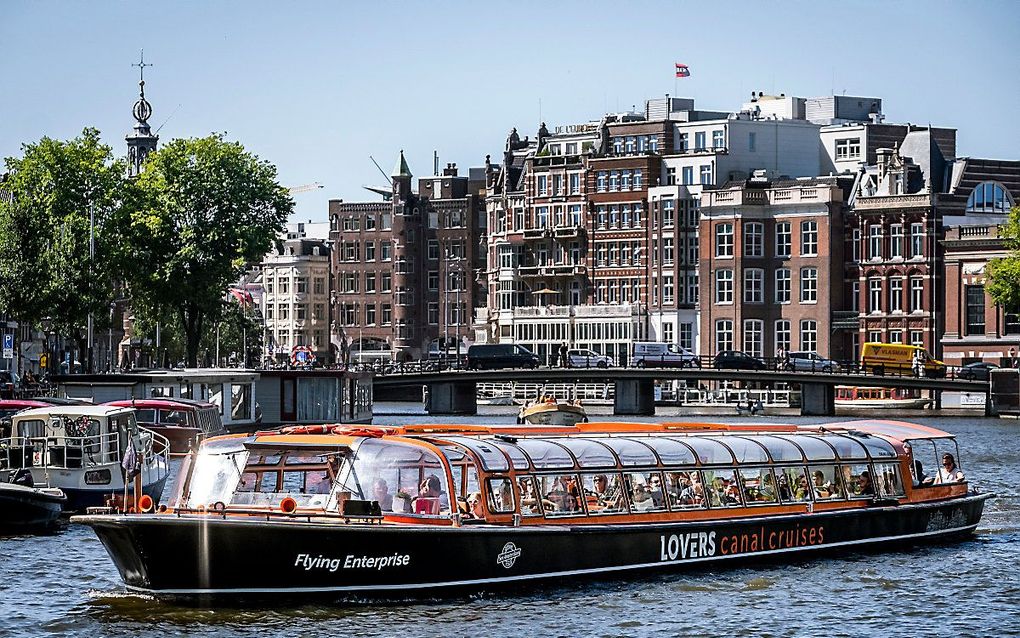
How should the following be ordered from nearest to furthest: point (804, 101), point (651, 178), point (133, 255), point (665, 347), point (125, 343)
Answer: point (133, 255) < point (665, 347) < point (651, 178) < point (804, 101) < point (125, 343)

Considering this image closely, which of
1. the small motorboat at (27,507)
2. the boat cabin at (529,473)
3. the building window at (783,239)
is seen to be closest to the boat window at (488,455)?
the boat cabin at (529,473)

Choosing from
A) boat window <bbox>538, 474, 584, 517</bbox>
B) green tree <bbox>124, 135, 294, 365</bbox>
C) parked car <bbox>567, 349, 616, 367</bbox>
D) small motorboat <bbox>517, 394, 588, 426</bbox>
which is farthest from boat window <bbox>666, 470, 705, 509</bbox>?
parked car <bbox>567, 349, 616, 367</bbox>

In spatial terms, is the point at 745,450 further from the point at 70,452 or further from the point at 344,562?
the point at 70,452

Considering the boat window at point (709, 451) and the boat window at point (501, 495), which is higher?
the boat window at point (709, 451)

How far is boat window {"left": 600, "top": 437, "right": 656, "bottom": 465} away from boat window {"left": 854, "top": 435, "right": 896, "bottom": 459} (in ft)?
23.4

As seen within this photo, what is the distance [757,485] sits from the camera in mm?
38875

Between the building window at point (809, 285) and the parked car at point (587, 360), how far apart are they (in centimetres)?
1313

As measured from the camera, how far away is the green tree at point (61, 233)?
9462 centimetres

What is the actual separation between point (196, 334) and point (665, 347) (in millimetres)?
33069

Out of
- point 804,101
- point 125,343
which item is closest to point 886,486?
point 804,101

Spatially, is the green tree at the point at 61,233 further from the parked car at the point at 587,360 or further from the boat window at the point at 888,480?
the boat window at the point at 888,480

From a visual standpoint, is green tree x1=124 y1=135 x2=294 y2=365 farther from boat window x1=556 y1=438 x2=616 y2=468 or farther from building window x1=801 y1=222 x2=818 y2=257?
boat window x1=556 y1=438 x2=616 y2=468

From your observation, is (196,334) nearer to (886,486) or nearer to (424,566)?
(886,486)

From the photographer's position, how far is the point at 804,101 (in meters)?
150
